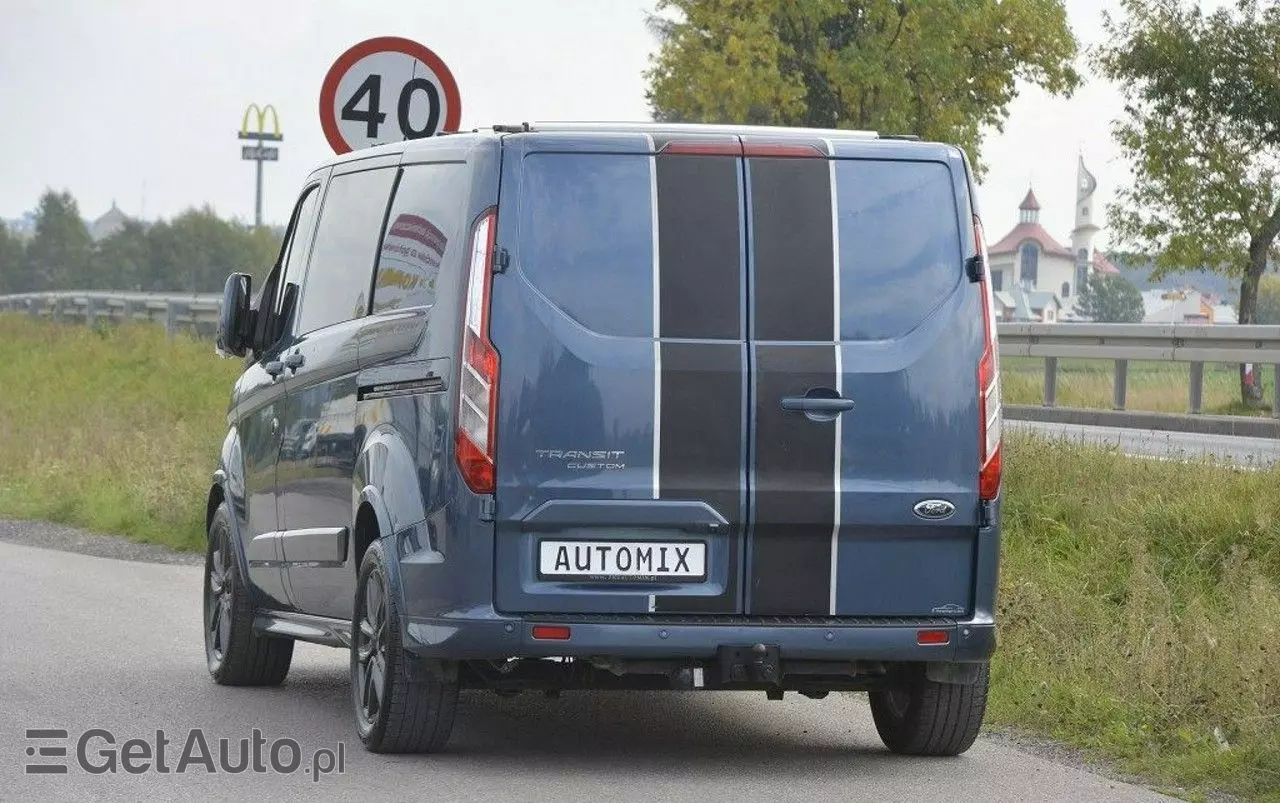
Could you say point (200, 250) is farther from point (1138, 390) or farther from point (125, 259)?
point (1138, 390)

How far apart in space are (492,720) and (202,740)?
1.22 metres

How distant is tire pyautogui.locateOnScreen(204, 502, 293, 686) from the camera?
9.86 m

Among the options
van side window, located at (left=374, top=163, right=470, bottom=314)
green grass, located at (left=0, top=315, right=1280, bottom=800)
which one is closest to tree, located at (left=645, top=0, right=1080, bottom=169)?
green grass, located at (left=0, top=315, right=1280, bottom=800)

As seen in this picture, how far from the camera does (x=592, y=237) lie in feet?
24.7

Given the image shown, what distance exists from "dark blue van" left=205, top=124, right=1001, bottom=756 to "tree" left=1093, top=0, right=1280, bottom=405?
27.2 m

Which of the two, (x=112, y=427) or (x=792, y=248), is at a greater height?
(x=792, y=248)

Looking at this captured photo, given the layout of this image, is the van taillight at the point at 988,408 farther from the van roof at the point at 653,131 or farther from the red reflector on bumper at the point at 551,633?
the red reflector on bumper at the point at 551,633

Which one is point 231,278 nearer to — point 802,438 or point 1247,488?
point 802,438

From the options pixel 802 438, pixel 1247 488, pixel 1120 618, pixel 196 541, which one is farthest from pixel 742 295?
pixel 196 541

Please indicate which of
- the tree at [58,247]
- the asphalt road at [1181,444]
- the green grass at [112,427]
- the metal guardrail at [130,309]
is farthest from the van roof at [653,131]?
the tree at [58,247]

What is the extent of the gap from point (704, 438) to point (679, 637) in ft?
2.08

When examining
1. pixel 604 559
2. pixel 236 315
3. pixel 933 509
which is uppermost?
pixel 236 315

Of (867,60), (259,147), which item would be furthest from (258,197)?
(867,60)

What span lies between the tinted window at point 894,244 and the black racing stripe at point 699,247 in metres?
0.36
